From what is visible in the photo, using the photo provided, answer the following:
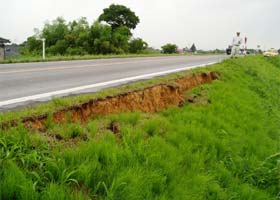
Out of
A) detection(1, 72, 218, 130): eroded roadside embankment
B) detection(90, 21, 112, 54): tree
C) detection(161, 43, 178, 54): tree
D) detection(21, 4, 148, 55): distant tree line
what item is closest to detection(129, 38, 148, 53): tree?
detection(21, 4, 148, 55): distant tree line

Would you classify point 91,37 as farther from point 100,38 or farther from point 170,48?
point 170,48

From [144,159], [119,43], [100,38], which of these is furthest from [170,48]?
[144,159]

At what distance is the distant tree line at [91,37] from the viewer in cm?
3606

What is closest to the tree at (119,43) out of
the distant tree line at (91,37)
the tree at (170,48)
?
the distant tree line at (91,37)

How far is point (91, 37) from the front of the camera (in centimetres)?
3619

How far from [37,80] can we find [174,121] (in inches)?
146

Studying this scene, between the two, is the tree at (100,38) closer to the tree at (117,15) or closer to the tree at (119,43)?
the tree at (119,43)

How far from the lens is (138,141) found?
13.8 feet

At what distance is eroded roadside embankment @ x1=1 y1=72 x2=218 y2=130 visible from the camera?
4070mm

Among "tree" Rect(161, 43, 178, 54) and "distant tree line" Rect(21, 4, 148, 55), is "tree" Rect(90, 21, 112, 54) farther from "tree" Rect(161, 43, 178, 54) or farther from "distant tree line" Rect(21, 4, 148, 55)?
"tree" Rect(161, 43, 178, 54)

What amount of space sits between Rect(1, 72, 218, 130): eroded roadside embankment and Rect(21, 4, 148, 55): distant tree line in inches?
1118

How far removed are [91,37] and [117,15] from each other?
56.7 ft

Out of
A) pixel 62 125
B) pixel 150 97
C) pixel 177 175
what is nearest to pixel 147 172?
pixel 177 175

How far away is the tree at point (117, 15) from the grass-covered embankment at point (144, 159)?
47.3m
